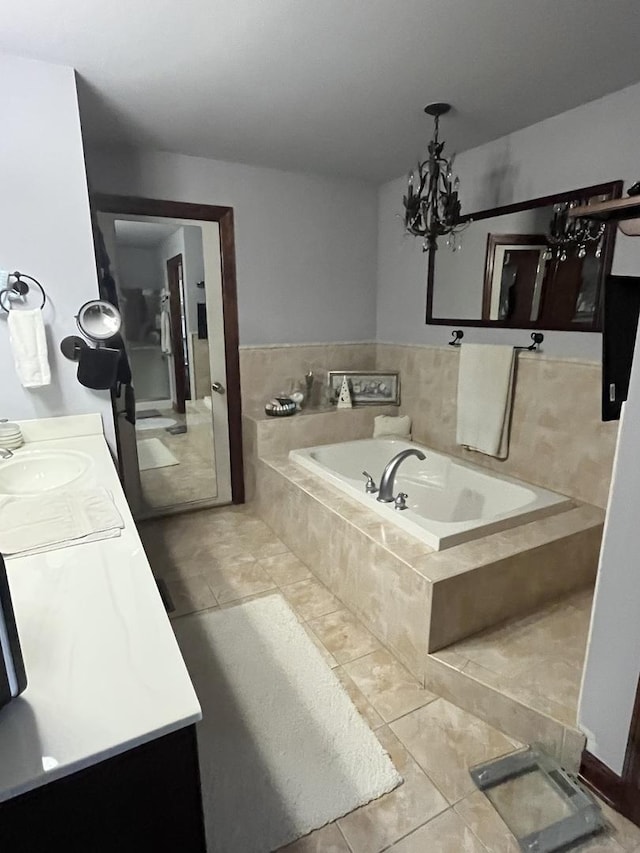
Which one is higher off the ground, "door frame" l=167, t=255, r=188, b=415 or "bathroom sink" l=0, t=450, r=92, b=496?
"door frame" l=167, t=255, r=188, b=415

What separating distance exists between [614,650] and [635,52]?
2.05 meters

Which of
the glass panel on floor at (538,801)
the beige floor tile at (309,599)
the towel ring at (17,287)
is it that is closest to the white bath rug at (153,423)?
the towel ring at (17,287)

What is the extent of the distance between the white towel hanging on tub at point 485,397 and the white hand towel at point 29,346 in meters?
2.15

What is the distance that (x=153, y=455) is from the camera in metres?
3.03

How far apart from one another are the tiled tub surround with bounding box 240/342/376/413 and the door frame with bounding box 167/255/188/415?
39 cm

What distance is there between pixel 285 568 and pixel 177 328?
1.63 meters

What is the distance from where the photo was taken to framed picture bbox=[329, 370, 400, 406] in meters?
3.34

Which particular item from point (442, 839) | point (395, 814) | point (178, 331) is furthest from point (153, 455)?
point (442, 839)

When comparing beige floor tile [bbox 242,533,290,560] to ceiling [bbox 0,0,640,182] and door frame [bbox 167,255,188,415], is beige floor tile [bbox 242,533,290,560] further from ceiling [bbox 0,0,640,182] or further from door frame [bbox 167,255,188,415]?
ceiling [bbox 0,0,640,182]

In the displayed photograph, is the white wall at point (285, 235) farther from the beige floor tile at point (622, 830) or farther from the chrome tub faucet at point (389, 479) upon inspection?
the beige floor tile at point (622, 830)

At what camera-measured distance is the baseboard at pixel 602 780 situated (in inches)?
50.7

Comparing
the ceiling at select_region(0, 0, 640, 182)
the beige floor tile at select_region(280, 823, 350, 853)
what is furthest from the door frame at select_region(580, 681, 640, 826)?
the ceiling at select_region(0, 0, 640, 182)

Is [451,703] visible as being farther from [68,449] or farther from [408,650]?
[68,449]

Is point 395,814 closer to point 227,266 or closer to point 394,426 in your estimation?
point 394,426
